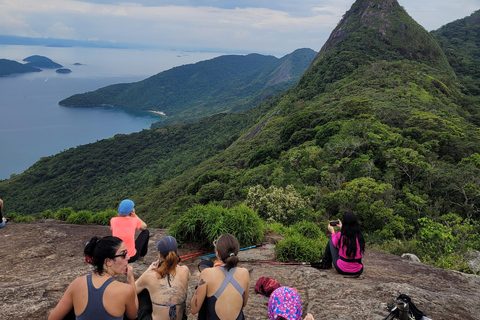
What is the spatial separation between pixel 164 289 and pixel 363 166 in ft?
49.8

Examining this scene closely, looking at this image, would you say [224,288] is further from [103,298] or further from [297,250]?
[297,250]

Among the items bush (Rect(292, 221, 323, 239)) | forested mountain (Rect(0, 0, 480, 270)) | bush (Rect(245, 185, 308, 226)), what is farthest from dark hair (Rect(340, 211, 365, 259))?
bush (Rect(245, 185, 308, 226))

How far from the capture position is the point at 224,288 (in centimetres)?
332

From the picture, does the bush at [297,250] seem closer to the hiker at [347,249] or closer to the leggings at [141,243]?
the hiker at [347,249]

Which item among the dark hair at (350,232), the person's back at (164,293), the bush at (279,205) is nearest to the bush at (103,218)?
the bush at (279,205)

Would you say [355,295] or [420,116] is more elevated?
[420,116]

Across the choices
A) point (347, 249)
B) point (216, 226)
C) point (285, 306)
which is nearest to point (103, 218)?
point (216, 226)

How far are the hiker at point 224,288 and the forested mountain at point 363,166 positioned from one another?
6.00 m

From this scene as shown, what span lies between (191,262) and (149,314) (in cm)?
270

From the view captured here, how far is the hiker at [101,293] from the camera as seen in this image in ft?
9.36

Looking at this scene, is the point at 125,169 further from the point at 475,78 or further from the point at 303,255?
the point at 475,78

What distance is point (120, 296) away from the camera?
2936 millimetres

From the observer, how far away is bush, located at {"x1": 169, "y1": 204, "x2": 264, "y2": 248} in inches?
255

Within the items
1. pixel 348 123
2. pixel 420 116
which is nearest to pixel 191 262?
pixel 348 123
